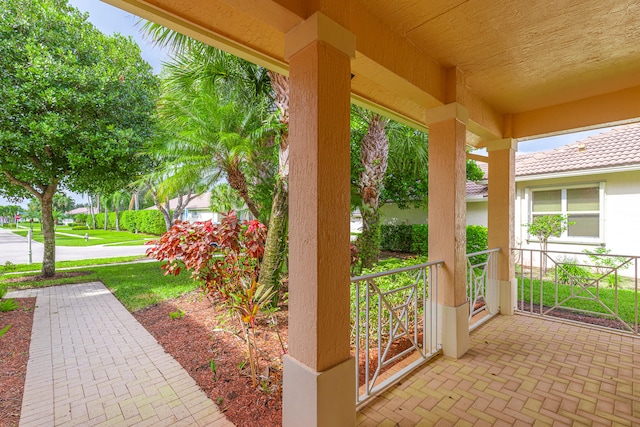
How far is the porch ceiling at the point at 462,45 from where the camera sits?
184 cm

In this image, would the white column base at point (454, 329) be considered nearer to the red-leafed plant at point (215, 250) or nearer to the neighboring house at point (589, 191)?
the red-leafed plant at point (215, 250)

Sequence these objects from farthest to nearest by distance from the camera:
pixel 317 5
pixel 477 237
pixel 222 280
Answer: pixel 477 237 < pixel 222 280 < pixel 317 5

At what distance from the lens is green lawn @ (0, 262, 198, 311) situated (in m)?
5.88

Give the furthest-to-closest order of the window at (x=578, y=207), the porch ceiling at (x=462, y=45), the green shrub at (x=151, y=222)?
the green shrub at (x=151, y=222) → the window at (x=578, y=207) → the porch ceiling at (x=462, y=45)

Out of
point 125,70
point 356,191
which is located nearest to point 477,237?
point 356,191

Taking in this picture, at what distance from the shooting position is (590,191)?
755 centimetres

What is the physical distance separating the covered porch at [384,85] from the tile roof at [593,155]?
15.7 feet

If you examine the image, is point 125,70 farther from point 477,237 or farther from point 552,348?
point 477,237

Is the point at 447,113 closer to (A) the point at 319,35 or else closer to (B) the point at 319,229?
(A) the point at 319,35

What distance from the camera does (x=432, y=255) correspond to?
3.19 m

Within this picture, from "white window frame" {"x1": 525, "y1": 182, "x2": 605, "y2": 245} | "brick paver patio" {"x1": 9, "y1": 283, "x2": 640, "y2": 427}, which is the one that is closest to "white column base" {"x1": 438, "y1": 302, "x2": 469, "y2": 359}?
"brick paver patio" {"x1": 9, "y1": 283, "x2": 640, "y2": 427}

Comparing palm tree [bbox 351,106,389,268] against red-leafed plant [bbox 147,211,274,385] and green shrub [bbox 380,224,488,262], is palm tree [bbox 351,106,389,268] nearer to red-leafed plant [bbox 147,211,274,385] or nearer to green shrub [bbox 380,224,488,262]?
red-leafed plant [bbox 147,211,274,385]

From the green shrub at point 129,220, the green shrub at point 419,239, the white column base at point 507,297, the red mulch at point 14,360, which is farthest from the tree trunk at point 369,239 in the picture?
the green shrub at point 129,220

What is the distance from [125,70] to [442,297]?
906cm
